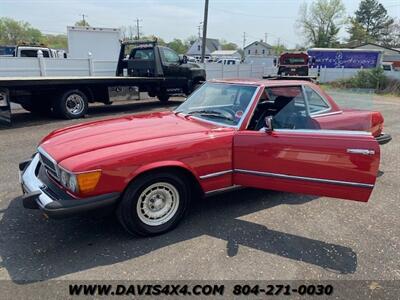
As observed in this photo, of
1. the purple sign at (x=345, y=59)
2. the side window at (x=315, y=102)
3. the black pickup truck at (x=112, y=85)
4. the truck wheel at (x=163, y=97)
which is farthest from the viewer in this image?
the purple sign at (x=345, y=59)

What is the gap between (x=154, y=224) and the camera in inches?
133

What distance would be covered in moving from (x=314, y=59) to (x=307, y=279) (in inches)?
1168

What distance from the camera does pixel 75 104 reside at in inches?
387

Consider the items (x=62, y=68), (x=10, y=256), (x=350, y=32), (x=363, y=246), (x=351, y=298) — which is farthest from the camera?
(x=350, y=32)

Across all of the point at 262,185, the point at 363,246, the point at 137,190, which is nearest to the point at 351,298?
the point at 363,246

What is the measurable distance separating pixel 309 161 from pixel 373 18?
95.1m

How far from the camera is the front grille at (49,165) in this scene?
3.17m

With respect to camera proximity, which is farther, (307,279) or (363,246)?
(363,246)

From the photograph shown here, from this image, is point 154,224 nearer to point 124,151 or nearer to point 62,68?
point 124,151

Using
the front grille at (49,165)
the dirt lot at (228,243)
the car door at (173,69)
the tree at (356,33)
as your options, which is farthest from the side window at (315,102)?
the tree at (356,33)

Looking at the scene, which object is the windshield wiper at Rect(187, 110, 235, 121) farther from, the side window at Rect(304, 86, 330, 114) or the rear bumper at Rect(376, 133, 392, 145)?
the rear bumper at Rect(376, 133, 392, 145)

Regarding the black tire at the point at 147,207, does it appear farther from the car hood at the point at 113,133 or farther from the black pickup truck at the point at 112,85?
the black pickup truck at the point at 112,85

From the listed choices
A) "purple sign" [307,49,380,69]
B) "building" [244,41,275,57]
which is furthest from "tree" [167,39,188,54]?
"purple sign" [307,49,380,69]

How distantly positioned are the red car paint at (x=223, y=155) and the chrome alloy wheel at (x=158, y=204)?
0.25 meters
